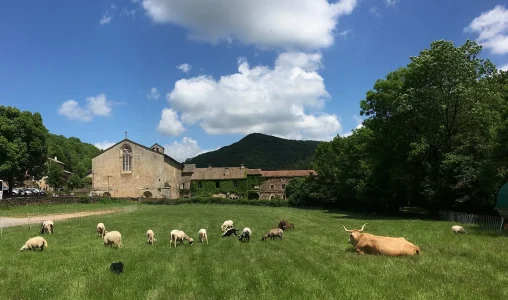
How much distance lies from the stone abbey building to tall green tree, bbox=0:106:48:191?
15.9 meters

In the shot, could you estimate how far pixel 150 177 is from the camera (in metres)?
85.6

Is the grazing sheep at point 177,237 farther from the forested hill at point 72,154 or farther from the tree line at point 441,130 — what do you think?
the forested hill at point 72,154

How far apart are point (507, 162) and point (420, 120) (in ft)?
38.0

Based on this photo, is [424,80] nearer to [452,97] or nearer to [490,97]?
[452,97]

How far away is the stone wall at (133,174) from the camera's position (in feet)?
281

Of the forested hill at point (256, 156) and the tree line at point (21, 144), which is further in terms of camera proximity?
the forested hill at point (256, 156)

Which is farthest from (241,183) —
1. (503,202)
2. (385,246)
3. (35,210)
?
(385,246)

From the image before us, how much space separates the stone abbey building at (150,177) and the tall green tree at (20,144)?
1587cm

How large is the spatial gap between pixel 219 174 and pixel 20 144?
40.4 metres

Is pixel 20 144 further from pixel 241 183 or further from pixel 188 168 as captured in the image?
pixel 241 183

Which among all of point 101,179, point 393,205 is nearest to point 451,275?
point 393,205

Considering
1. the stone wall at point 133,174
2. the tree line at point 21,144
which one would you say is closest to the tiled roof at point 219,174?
the stone wall at point 133,174

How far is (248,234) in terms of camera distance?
63.1 ft

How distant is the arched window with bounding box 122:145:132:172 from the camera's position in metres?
86.4
